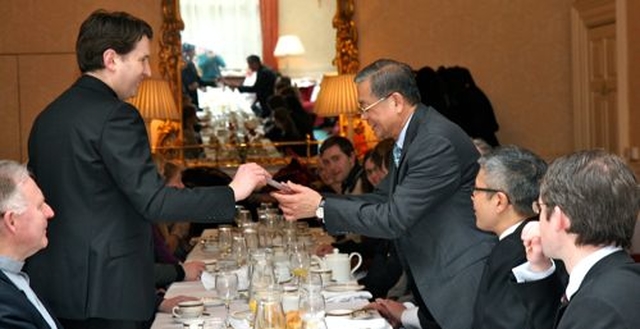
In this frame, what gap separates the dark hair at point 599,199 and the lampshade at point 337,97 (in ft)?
22.4

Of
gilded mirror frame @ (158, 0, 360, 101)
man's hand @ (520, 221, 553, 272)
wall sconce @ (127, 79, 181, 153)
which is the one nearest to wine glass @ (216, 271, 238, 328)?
man's hand @ (520, 221, 553, 272)

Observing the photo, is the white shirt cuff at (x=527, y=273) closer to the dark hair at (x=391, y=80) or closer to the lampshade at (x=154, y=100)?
the dark hair at (x=391, y=80)

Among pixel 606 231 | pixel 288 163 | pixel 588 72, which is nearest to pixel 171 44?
pixel 288 163

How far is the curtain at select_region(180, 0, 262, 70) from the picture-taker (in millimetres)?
9930

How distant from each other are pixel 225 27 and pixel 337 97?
1268mm

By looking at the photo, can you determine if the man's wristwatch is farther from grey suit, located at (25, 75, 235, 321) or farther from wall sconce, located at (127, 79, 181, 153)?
wall sconce, located at (127, 79, 181, 153)

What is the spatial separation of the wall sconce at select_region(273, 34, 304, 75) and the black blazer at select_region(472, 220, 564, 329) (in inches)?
259

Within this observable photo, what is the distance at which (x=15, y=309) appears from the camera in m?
2.88

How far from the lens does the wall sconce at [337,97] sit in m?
9.42

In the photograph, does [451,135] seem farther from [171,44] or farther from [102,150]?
[171,44]

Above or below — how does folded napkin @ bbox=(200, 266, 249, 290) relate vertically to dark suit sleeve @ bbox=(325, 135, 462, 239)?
below

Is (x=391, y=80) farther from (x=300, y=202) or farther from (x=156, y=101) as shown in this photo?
(x=156, y=101)

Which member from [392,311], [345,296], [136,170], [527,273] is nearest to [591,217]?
[527,273]

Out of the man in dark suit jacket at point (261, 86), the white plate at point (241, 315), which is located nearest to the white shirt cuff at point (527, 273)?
the white plate at point (241, 315)
